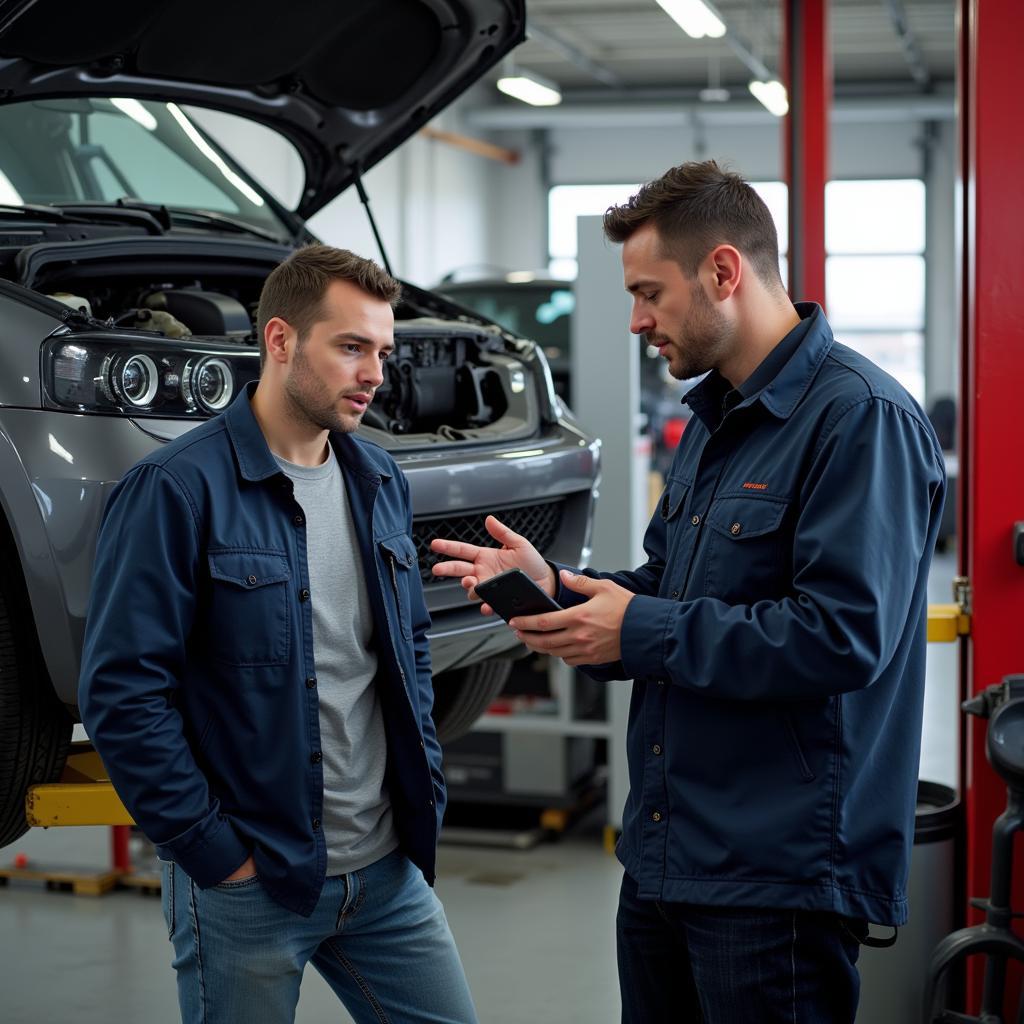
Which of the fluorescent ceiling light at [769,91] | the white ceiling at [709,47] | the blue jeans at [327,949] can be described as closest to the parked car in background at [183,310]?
the blue jeans at [327,949]

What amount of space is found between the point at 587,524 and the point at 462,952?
137cm

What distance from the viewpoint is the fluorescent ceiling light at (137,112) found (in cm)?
384

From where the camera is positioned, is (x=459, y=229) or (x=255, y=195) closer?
(x=255, y=195)

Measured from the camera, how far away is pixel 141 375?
2.53 metres

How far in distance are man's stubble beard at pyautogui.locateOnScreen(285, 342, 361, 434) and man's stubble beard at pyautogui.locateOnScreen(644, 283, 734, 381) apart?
0.48 metres

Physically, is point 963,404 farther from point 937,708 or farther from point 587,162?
point 587,162

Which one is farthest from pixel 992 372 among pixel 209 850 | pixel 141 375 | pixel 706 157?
pixel 706 157

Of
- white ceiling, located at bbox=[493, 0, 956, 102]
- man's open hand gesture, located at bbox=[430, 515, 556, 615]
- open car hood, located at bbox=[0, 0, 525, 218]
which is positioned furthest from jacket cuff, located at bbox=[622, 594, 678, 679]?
white ceiling, located at bbox=[493, 0, 956, 102]

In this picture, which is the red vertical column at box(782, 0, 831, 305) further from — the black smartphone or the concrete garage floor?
the black smartphone

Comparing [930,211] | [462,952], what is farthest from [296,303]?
[930,211]

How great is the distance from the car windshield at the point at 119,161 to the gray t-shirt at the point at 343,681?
1633mm

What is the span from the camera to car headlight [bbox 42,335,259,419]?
2445mm

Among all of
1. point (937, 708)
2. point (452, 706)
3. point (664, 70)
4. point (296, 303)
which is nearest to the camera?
point (296, 303)

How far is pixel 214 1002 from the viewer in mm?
1879
